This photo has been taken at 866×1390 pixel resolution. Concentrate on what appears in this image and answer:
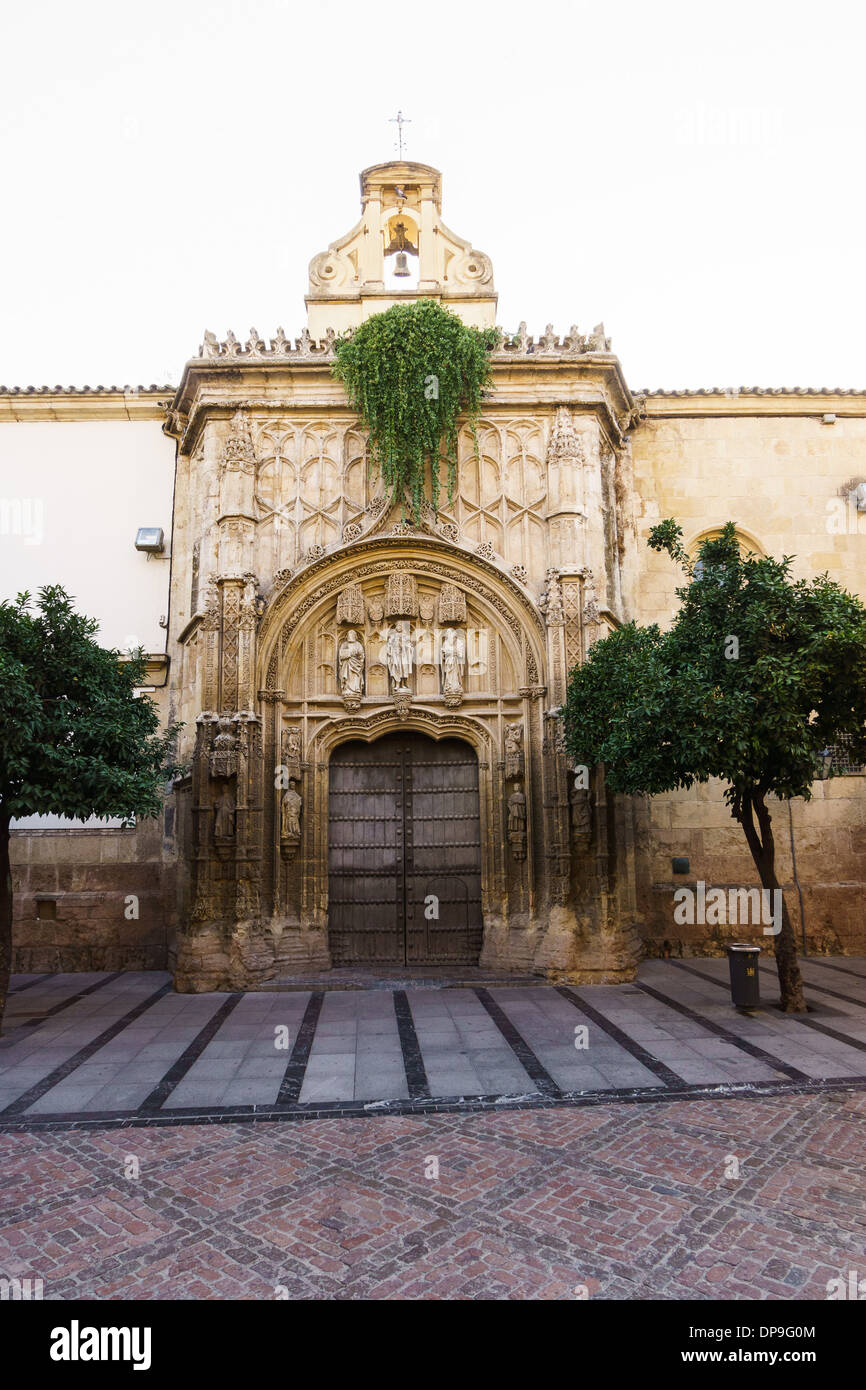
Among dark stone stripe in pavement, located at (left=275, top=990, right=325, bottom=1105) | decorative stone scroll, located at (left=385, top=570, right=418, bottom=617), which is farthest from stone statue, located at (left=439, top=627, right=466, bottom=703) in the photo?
dark stone stripe in pavement, located at (left=275, top=990, right=325, bottom=1105)

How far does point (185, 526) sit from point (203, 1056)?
31.3 ft

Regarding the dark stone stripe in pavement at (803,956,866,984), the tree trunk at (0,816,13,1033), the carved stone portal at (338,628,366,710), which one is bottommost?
the dark stone stripe in pavement at (803,956,866,984)

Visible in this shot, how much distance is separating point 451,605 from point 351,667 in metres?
1.94

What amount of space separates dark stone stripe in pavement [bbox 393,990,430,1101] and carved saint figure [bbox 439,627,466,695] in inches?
186

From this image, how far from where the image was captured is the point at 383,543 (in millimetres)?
13172

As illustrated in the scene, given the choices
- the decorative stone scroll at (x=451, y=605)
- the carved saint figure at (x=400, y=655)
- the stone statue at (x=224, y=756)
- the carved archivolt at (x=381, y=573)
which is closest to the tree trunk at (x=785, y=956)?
the carved archivolt at (x=381, y=573)

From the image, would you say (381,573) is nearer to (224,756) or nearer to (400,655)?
(400,655)

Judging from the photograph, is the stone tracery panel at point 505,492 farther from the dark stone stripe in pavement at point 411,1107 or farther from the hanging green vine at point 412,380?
the dark stone stripe in pavement at point 411,1107

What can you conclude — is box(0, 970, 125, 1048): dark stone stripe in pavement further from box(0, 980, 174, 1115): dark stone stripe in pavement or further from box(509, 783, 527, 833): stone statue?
box(509, 783, 527, 833): stone statue

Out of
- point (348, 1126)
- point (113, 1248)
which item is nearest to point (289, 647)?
point (348, 1126)

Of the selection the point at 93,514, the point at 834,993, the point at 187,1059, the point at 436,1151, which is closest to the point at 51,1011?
the point at 187,1059

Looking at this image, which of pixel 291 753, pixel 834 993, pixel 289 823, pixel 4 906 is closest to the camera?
pixel 4 906

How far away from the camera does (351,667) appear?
1308 centimetres

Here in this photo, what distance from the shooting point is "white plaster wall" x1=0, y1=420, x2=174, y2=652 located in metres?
Result: 14.6
